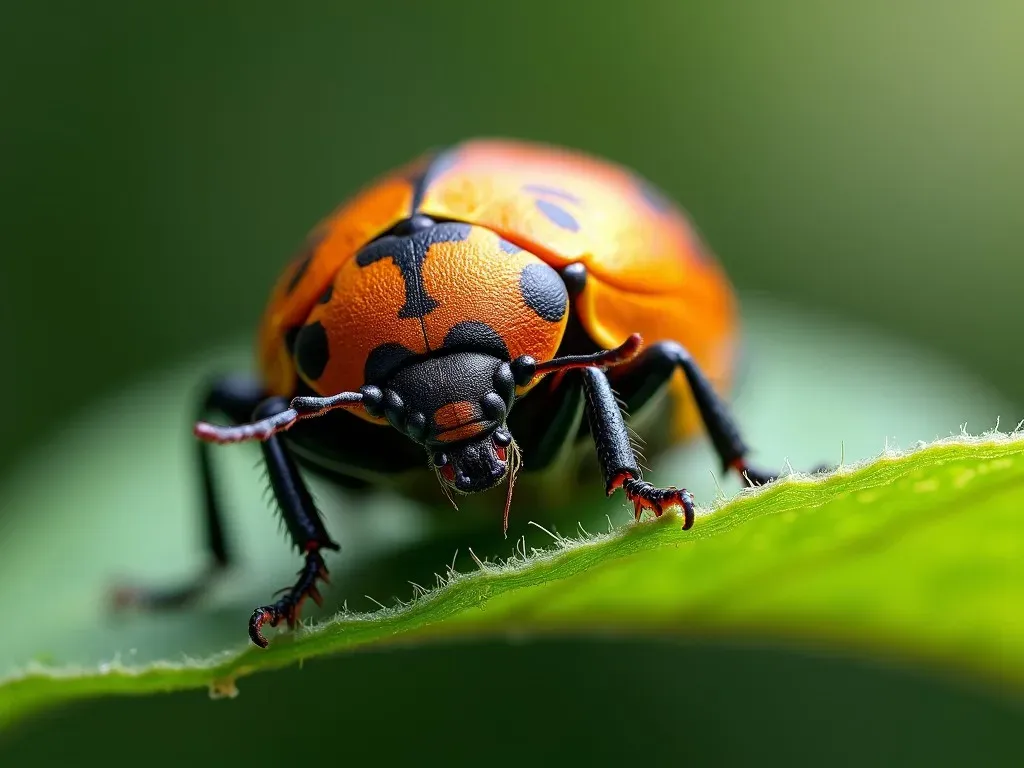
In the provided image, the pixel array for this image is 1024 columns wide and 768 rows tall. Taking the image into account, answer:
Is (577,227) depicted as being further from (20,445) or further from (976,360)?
(20,445)

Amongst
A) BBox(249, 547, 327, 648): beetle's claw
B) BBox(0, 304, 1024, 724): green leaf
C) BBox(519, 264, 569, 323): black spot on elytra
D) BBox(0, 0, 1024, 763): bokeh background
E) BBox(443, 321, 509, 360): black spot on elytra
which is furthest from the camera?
BBox(0, 0, 1024, 763): bokeh background

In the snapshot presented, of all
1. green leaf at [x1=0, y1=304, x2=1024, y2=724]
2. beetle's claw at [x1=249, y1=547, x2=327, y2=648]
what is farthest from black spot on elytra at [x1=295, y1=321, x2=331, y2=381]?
green leaf at [x1=0, y1=304, x2=1024, y2=724]

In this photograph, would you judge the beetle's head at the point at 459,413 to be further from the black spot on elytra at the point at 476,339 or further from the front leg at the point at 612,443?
the front leg at the point at 612,443

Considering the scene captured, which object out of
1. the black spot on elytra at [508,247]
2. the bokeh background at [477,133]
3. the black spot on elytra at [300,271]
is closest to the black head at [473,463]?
the black spot on elytra at [508,247]

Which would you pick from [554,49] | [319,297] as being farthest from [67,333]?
[319,297]

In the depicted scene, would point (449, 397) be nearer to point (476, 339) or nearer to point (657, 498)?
point (476, 339)

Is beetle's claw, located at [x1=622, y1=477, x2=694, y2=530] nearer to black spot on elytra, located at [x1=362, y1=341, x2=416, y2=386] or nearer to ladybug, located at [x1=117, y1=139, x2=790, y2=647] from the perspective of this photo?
ladybug, located at [x1=117, y1=139, x2=790, y2=647]

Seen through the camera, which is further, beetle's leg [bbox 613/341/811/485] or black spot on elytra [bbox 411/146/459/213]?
black spot on elytra [bbox 411/146/459/213]
